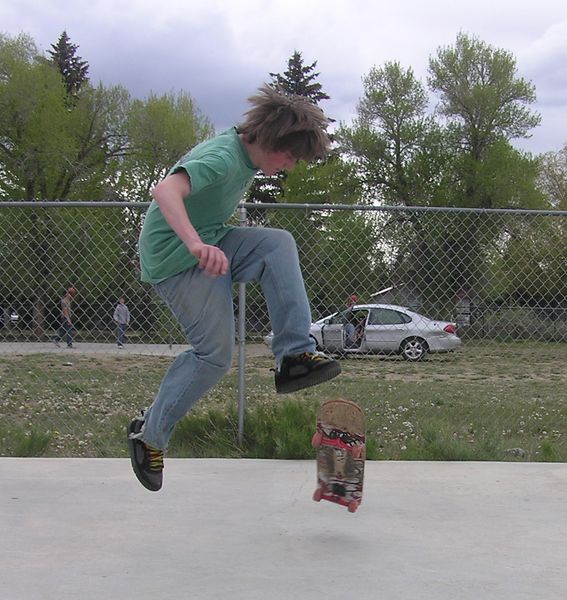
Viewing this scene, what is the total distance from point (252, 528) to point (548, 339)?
147 inches

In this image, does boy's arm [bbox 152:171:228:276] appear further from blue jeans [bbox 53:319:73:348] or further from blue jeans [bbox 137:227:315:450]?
blue jeans [bbox 53:319:73:348]

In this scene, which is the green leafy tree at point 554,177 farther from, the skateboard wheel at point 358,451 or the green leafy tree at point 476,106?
the skateboard wheel at point 358,451

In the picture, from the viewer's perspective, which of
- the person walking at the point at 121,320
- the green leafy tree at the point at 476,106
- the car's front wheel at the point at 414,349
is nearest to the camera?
the person walking at the point at 121,320

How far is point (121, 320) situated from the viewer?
585cm

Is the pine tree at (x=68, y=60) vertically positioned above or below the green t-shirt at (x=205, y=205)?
above

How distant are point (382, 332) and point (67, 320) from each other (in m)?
2.51

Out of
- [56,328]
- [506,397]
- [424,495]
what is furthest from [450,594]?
[506,397]

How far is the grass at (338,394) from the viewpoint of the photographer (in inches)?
198

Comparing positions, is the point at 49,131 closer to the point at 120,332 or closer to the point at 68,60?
the point at 68,60

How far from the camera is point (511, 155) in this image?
112ft

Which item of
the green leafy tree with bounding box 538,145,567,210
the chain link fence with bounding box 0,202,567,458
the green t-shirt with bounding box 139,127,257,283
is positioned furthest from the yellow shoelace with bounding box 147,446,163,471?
the green leafy tree with bounding box 538,145,567,210

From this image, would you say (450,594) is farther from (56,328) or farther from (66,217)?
(66,217)

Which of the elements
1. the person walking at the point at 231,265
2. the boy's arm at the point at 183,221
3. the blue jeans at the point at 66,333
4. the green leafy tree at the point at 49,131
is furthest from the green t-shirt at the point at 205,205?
the green leafy tree at the point at 49,131

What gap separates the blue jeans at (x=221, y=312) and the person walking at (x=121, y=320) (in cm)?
288
